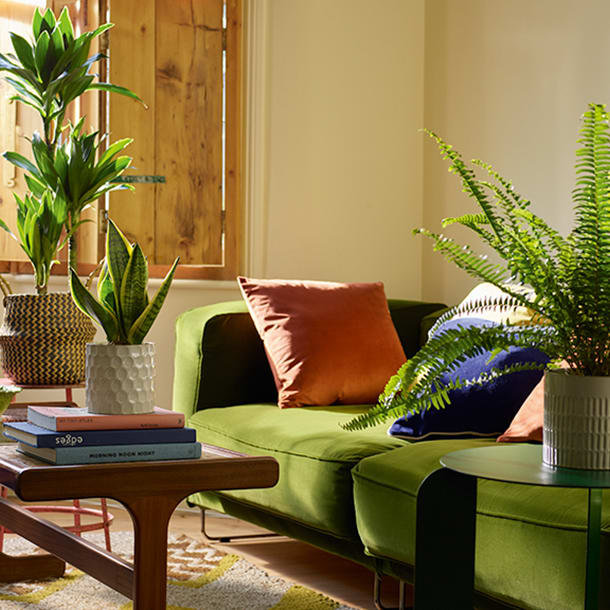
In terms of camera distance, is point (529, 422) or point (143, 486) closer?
point (143, 486)

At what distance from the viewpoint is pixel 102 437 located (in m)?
1.71

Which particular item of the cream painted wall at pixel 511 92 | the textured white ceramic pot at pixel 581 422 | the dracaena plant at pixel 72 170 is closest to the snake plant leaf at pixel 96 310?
the textured white ceramic pot at pixel 581 422

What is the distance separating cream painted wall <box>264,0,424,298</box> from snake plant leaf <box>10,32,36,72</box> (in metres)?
1.20

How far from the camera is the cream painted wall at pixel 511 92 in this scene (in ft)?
11.2

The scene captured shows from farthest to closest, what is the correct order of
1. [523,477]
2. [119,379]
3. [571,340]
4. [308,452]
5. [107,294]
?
[308,452]
[107,294]
[119,379]
[571,340]
[523,477]

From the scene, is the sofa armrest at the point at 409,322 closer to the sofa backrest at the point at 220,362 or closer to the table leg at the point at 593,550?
the sofa backrest at the point at 220,362

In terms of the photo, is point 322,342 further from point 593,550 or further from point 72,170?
point 593,550

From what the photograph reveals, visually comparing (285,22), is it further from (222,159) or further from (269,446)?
(269,446)

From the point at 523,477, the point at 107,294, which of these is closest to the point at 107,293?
the point at 107,294

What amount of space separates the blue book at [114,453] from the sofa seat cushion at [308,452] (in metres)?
0.74

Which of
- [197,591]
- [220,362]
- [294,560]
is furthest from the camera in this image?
[220,362]

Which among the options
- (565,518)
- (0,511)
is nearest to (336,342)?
(0,511)

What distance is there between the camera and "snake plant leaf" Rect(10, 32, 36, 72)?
3000 mm

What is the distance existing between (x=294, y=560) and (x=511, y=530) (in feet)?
4.49
